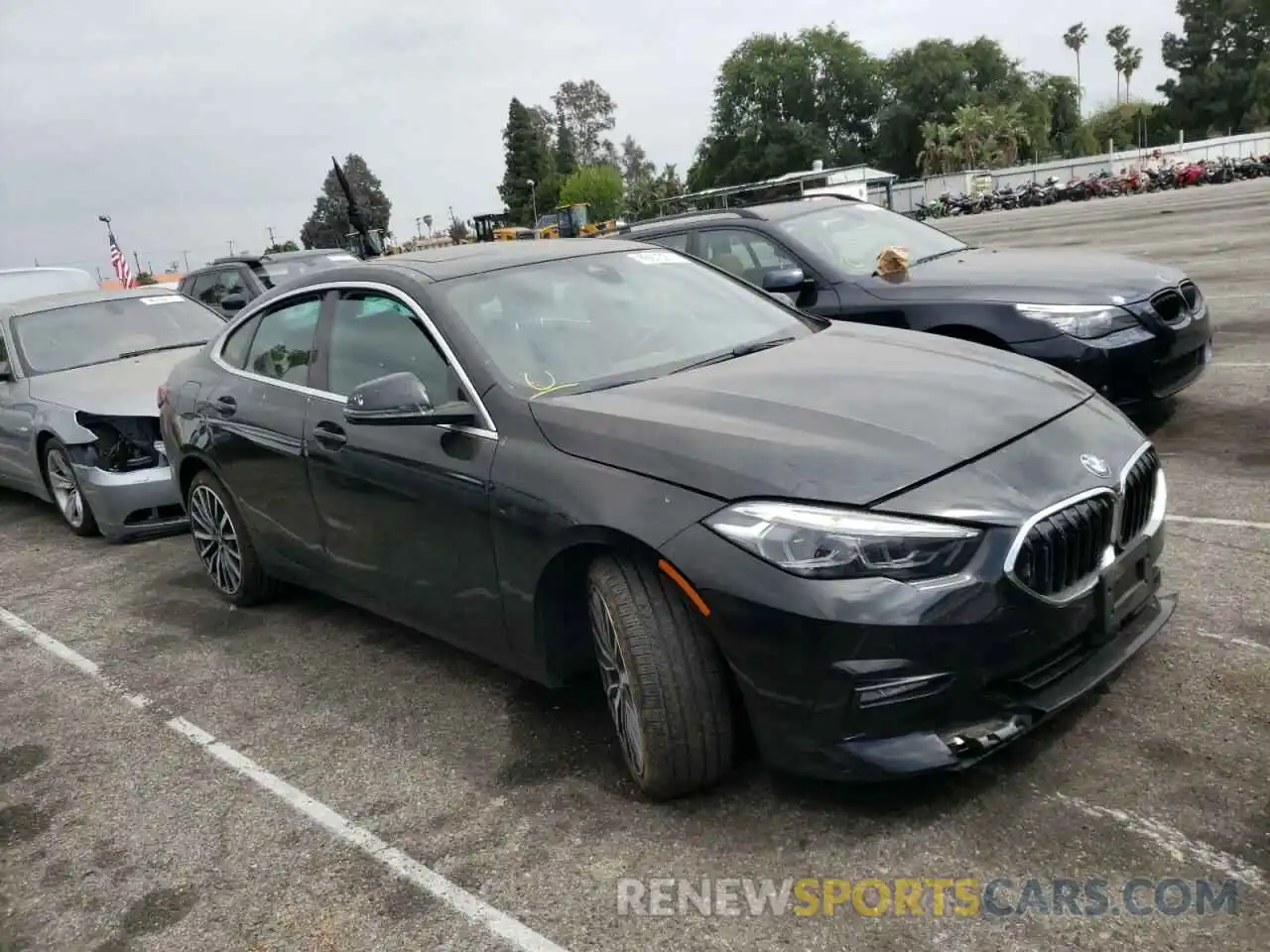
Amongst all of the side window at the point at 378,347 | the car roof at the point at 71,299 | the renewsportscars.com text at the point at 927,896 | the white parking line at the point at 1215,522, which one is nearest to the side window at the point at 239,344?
the side window at the point at 378,347

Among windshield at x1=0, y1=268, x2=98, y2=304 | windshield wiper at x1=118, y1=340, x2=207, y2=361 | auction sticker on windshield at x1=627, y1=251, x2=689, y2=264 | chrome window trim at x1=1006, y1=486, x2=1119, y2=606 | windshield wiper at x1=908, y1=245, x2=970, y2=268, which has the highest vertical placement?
windshield at x1=0, y1=268, x2=98, y2=304

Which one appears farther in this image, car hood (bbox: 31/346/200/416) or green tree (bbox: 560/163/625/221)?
green tree (bbox: 560/163/625/221)

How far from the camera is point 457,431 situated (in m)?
3.61

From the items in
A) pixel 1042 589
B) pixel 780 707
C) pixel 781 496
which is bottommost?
pixel 780 707

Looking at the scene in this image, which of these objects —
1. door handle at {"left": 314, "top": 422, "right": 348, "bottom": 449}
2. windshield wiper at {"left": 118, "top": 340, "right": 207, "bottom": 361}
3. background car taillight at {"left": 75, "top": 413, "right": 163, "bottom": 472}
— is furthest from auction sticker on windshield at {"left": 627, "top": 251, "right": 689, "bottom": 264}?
windshield wiper at {"left": 118, "top": 340, "right": 207, "bottom": 361}

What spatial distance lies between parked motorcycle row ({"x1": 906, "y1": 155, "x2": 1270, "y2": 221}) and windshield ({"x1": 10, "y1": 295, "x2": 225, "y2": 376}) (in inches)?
1749

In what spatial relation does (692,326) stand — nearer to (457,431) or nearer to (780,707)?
(457,431)

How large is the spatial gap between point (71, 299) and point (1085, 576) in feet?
26.6

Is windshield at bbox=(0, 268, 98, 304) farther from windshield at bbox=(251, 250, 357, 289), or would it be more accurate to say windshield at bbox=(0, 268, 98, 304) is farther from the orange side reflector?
the orange side reflector

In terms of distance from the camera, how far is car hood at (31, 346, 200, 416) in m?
6.95

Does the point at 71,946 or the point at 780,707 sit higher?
the point at 780,707

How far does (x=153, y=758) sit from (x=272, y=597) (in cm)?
155

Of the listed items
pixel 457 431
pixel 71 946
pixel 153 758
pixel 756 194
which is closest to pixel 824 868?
pixel 457 431

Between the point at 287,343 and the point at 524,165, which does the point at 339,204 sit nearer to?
the point at 524,165
